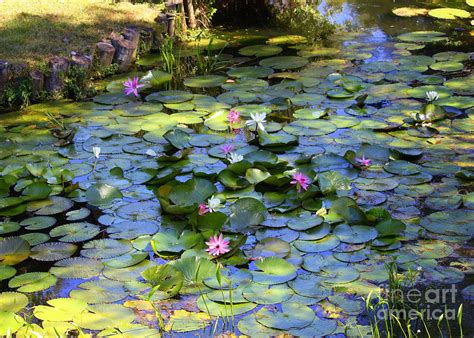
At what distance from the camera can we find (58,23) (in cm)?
693

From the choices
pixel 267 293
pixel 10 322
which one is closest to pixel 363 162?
pixel 267 293

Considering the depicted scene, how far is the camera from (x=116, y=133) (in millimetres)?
5312

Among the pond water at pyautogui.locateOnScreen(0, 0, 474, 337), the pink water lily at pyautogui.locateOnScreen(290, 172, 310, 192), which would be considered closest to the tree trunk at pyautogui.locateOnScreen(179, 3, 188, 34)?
the pond water at pyautogui.locateOnScreen(0, 0, 474, 337)

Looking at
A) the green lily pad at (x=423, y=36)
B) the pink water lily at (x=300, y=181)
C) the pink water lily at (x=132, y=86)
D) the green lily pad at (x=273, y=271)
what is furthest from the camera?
the green lily pad at (x=423, y=36)

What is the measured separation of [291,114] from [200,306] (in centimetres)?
252

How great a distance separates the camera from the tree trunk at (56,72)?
19.6ft

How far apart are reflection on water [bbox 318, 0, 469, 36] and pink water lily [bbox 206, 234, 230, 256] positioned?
15.0 ft

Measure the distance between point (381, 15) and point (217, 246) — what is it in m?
5.36

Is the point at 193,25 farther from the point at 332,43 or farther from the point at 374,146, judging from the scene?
the point at 374,146

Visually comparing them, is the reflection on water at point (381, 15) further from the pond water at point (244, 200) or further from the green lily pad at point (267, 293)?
the green lily pad at point (267, 293)

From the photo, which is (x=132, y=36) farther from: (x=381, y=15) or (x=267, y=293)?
(x=267, y=293)

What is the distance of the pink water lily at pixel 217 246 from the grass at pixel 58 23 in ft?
9.84

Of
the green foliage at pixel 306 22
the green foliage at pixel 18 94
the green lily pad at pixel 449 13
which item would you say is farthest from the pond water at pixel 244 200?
the green lily pad at pixel 449 13

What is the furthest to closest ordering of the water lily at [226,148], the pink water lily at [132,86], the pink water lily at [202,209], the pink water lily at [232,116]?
1. the pink water lily at [132,86]
2. the pink water lily at [232,116]
3. the water lily at [226,148]
4. the pink water lily at [202,209]
